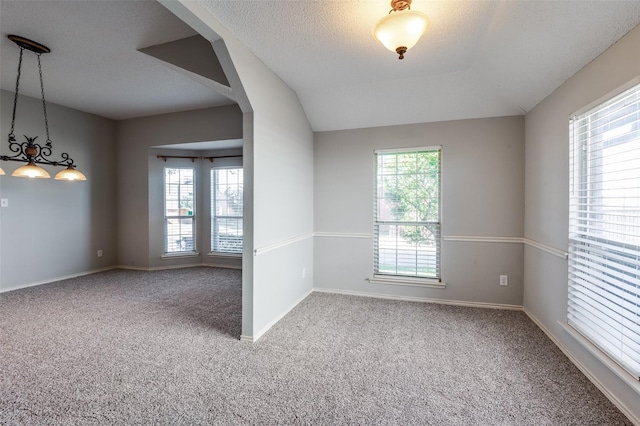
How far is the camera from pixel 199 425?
1585 mm

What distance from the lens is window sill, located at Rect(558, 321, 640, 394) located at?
1.64 m

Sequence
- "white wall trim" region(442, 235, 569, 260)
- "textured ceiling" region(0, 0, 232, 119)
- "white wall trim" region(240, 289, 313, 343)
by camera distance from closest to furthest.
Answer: "textured ceiling" region(0, 0, 232, 119), "white wall trim" region(240, 289, 313, 343), "white wall trim" region(442, 235, 569, 260)

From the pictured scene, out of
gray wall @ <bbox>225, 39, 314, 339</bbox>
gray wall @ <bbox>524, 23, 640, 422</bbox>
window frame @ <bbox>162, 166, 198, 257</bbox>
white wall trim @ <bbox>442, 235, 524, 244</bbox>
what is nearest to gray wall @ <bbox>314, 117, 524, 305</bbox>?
white wall trim @ <bbox>442, 235, 524, 244</bbox>

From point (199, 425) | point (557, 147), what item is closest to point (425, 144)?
point (557, 147)

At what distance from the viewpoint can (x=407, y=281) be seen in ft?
12.0

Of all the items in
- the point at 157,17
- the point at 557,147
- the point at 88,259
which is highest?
the point at 157,17

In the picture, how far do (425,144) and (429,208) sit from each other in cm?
81

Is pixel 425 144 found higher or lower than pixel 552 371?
higher

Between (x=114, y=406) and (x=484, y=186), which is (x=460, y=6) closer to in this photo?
(x=484, y=186)

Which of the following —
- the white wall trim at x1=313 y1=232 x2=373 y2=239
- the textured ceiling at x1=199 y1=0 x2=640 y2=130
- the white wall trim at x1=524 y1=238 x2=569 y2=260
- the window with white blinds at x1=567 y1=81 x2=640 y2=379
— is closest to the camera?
the window with white blinds at x1=567 y1=81 x2=640 y2=379

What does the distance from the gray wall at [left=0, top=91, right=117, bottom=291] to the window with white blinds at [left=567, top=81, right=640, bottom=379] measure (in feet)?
21.5

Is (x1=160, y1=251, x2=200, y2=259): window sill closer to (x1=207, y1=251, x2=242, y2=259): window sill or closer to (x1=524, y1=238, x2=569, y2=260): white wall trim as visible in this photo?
(x1=207, y1=251, x2=242, y2=259): window sill

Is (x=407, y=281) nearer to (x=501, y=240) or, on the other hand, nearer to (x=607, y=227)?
(x=501, y=240)

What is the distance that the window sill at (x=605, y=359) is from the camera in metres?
1.64
